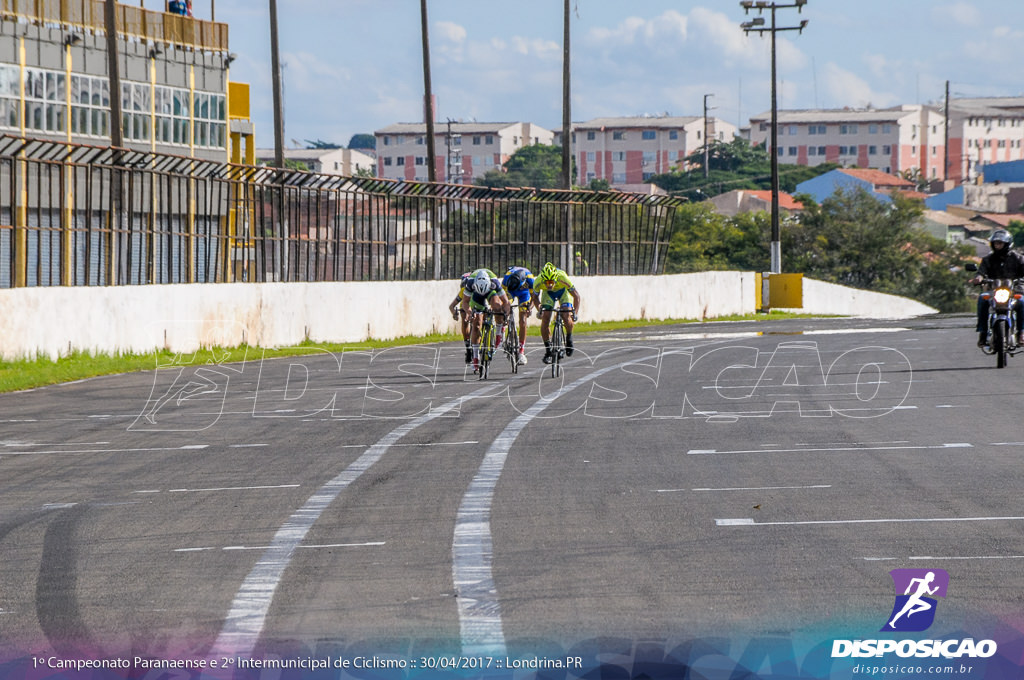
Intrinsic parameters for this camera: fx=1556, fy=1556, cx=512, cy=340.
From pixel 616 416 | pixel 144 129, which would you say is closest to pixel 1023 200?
pixel 144 129

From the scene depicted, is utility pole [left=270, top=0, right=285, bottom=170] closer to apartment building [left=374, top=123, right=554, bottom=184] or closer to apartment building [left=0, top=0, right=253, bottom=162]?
apartment building [left=0, top=0, right=253, bottom=162]

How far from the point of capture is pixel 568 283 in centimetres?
2211

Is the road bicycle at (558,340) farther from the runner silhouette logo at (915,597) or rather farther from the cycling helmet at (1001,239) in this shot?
the runner silhouette logo at (915,597)

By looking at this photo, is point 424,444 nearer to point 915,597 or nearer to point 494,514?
point 494,514

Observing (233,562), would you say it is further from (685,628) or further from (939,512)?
(939,512)

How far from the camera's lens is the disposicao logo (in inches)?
217

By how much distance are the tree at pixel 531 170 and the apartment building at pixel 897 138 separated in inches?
1025

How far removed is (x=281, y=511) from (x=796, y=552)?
3192mm

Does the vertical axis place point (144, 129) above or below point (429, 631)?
above

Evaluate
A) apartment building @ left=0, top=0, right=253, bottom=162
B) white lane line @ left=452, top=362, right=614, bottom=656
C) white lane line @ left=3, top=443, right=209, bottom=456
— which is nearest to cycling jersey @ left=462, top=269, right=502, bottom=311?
white lane line @ left=3, top=443, right=209, bottom=456

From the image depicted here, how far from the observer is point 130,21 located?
2345 inches

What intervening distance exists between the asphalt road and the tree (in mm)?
149950

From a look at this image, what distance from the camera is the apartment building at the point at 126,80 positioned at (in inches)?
2137

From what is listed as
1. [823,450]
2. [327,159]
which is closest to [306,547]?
[823,450]
